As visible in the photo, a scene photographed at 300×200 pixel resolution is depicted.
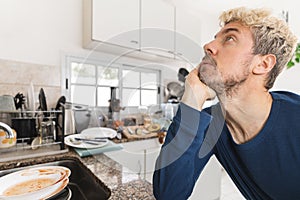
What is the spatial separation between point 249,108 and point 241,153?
197 millimetres

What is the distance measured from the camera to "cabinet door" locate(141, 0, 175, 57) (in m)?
1.73

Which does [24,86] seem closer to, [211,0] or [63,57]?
[63,57]

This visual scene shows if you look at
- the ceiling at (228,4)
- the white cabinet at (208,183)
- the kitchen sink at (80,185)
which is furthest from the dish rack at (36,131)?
the ceiling at (228,4)

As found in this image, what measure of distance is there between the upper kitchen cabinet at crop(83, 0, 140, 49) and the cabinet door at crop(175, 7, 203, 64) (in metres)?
0.49

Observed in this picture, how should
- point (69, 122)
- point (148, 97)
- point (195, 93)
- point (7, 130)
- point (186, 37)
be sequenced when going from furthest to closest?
point (186, 37) < point (148, 97) < point (69, 122) < point (7, 130) < point (195, 93)

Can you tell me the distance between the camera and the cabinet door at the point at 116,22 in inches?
58.9

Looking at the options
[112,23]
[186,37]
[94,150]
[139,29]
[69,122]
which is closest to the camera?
[94,150]

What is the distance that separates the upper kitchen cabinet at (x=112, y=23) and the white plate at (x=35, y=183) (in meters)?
1.05

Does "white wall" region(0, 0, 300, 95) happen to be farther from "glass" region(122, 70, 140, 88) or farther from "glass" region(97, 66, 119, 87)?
"glass" region(122, 70, 140, 88)

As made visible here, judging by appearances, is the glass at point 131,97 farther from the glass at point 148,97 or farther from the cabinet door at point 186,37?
the cabinet door at point 186,37

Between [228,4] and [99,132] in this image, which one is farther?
[228,4]

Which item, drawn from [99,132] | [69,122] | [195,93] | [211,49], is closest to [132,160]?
[99,132]

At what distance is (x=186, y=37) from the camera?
208 centimetres

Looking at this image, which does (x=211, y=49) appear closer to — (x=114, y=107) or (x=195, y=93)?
(x=195, y=93)
